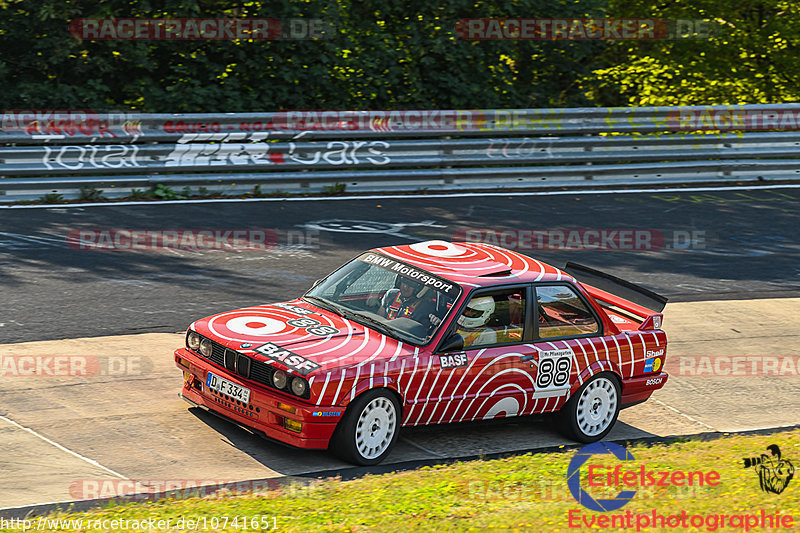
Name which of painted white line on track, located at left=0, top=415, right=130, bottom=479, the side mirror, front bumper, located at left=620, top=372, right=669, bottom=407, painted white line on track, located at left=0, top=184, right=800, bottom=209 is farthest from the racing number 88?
painted white line on track, located at left=0, top=184, right=800, bottom=209

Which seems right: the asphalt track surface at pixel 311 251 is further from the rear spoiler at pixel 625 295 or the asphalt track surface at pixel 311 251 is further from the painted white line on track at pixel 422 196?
the rear spoiler at pixel 625 295

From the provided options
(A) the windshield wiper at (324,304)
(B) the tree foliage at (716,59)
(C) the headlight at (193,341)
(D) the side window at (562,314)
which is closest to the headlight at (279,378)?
(C) the headlight at (193,341)

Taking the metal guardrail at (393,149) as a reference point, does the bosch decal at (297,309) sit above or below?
below

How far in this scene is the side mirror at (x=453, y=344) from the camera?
7676mm

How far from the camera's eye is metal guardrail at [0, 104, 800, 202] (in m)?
14.3

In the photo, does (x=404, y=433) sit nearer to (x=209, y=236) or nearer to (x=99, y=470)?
(x=99, y=470)

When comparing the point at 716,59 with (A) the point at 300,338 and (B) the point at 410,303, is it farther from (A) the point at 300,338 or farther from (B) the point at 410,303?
(A) the point at 300,338

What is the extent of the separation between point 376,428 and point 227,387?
1164 mm

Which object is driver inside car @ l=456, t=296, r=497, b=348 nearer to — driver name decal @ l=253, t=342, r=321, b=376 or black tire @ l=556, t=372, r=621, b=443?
black tire @ l=556, t=372, r=621, b=443

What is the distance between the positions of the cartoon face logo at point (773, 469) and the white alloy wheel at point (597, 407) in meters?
1.58

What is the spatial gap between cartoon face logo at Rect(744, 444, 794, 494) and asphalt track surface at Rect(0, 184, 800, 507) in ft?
5.42

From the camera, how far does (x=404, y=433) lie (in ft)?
25.6

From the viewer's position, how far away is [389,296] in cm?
813

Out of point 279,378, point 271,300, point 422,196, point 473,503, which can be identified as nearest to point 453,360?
point 279,378
